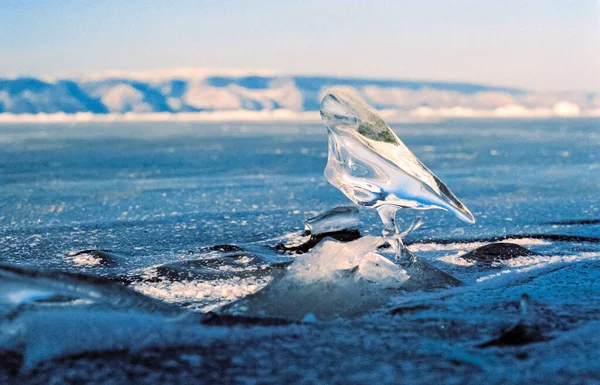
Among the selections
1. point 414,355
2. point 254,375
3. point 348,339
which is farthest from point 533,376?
point 254,375

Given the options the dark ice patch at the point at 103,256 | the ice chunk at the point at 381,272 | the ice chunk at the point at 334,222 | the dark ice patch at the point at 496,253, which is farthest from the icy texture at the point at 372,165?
the dark ice patch at the point at 103,256

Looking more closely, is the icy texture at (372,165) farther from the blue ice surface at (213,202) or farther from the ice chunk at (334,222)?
the blue ice surface at (213,202)

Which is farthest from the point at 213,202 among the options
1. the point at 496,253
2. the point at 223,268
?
the point at 496,253

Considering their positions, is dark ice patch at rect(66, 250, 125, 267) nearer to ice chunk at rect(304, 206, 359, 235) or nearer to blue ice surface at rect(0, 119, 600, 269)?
blue ice surface at rect(0, 119, 600, 269)

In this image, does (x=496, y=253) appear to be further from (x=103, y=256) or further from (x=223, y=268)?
(x=103, y=256)

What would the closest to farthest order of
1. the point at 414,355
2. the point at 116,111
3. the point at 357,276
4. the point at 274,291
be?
the point at 414,355 < the point at 274,291 < the point at 357,276 < the point at 116,111

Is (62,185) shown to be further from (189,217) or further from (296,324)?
(296,324)

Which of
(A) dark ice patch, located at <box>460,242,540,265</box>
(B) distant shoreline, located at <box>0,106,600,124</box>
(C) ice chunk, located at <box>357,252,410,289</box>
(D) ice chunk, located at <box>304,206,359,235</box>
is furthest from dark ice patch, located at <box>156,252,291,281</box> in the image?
(B) distant shoreline, located at <box>0,106,600,124</box>
